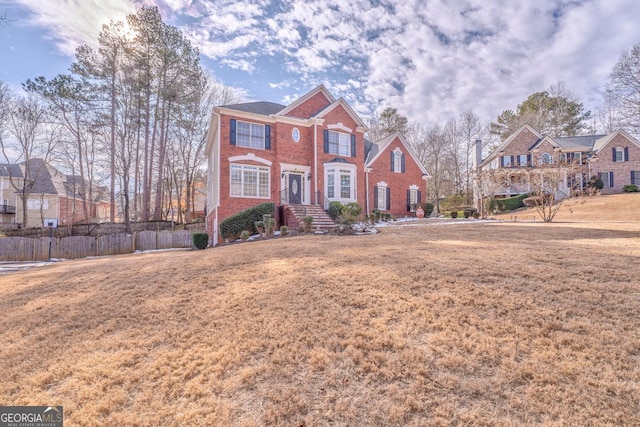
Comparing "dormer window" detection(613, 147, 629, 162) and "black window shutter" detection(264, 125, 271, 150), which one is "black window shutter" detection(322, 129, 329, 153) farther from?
"dormer window" detection(613, 147, 629, 162)

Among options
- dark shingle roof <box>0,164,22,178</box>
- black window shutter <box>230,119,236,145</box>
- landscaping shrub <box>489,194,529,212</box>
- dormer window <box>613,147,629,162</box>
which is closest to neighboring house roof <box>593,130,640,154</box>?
dormer window <box>613,147,629,162</box>

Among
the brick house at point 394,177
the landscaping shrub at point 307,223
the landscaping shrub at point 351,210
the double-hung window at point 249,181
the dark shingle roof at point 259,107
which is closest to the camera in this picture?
the landscaping shrub at point 307,223

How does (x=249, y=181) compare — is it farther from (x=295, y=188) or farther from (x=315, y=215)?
(x=315, y=215)

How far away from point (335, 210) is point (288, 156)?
13.7 ft

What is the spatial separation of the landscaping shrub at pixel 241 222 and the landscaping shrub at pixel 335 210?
367 centimetres

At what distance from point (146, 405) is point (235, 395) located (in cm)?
74

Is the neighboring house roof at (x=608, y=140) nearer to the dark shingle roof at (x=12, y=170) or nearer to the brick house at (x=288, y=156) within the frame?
the brick house at (x=288, y=156)

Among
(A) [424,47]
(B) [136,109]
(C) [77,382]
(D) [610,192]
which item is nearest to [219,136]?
(A) [424,47]

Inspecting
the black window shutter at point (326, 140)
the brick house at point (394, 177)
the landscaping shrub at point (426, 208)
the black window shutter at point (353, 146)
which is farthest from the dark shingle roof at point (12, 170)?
the landscaping shrub at point (426, 208)

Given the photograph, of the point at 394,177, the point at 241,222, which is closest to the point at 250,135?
the point at 241,222

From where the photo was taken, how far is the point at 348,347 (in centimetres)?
286

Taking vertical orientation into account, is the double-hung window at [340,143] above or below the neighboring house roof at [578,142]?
below

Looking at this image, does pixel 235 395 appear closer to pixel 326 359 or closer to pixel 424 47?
pixel 326 359

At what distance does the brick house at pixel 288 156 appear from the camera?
595 inches
